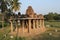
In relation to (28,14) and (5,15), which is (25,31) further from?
(5,15)

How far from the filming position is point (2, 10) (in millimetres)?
38250

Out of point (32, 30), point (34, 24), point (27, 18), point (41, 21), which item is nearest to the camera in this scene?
point (27, 18)

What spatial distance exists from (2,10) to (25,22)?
14.9m

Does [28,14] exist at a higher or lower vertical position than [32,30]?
higher

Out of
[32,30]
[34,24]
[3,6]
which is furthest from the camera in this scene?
[3,6]

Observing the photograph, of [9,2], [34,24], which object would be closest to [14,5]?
[9,2]

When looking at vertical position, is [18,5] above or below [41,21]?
above

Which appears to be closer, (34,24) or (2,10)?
(34,24)

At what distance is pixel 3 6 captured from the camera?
37500 millimetres

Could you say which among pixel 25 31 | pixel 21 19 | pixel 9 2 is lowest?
pixel 25 31

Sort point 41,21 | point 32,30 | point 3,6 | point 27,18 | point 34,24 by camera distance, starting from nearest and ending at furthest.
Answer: point 27,18, point 32,30, point 34,24, point 41,21, point 3,6

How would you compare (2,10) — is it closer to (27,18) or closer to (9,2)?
(9,2)

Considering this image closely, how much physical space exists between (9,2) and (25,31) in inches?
624

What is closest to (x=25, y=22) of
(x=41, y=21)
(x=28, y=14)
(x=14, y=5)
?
(x=28, y=14)
